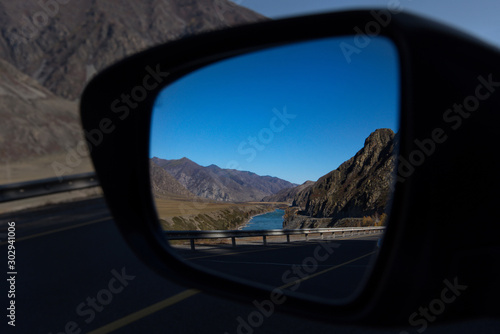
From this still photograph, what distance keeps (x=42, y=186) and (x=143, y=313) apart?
29.9 ft

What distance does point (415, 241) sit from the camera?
120cm

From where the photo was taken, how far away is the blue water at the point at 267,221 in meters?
2.47

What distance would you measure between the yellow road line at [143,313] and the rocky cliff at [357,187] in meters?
2.01

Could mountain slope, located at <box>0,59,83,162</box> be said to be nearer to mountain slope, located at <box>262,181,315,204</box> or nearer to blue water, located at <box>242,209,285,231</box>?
blue water, located at <box>242,209,285,231</box>

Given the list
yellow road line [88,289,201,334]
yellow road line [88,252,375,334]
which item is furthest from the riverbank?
yellow road line [88,289,201,334]

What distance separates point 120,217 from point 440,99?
72.7 inches

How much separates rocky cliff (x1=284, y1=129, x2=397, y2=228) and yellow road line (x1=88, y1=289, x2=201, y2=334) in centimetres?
201

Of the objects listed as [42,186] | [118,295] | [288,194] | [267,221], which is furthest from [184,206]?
[42,186]

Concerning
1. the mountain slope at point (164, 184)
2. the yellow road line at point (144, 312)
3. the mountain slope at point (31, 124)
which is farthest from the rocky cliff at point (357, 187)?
the mountain slope at point (31, 124)

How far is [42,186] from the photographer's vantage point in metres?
12.0

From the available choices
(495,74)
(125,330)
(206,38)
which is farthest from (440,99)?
(125,330)

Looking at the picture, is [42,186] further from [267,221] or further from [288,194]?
[288,194]

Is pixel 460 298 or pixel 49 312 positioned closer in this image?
pixel 460 298

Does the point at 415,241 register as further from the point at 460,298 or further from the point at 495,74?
the point at 495,74
